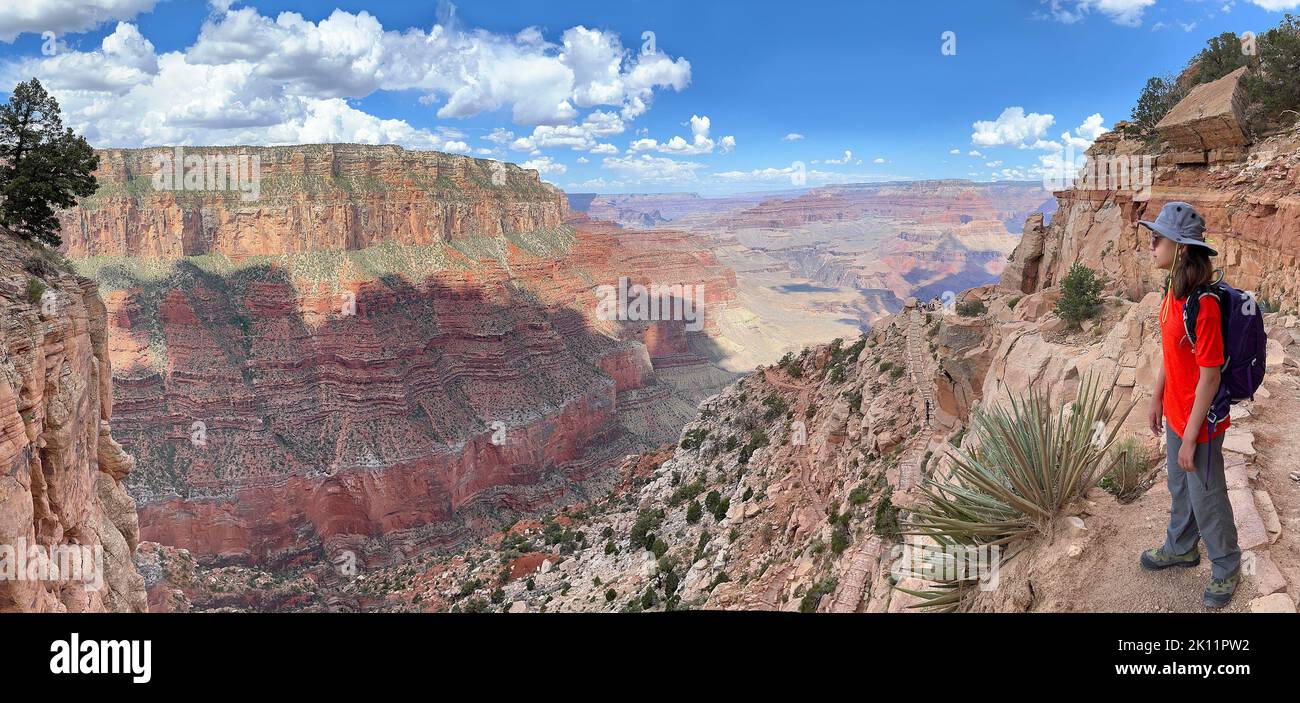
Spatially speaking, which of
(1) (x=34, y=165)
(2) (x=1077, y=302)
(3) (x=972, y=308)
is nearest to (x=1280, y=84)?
(2) (x=1077, y=302)

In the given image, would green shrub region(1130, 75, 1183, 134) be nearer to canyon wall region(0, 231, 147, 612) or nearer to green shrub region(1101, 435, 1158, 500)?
green shrub region(1101, 435, 1158, 500)

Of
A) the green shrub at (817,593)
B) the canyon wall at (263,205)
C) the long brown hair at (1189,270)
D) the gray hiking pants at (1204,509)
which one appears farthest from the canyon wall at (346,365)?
the long brown hair at (1189,270)

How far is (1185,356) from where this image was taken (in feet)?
→ 12.5

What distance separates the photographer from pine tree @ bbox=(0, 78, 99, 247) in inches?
480

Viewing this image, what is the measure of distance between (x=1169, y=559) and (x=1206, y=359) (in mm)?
1207

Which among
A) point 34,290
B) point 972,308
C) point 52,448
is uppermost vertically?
point 34,290

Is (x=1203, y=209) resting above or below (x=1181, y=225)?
above

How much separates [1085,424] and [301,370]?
46.7 metres

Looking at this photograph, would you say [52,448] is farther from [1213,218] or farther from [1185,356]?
[1213,218]

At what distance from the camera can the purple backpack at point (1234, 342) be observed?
11.7 feet

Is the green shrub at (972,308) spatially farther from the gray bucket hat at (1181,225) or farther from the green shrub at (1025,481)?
the gray bucket hat at (1181,225)
